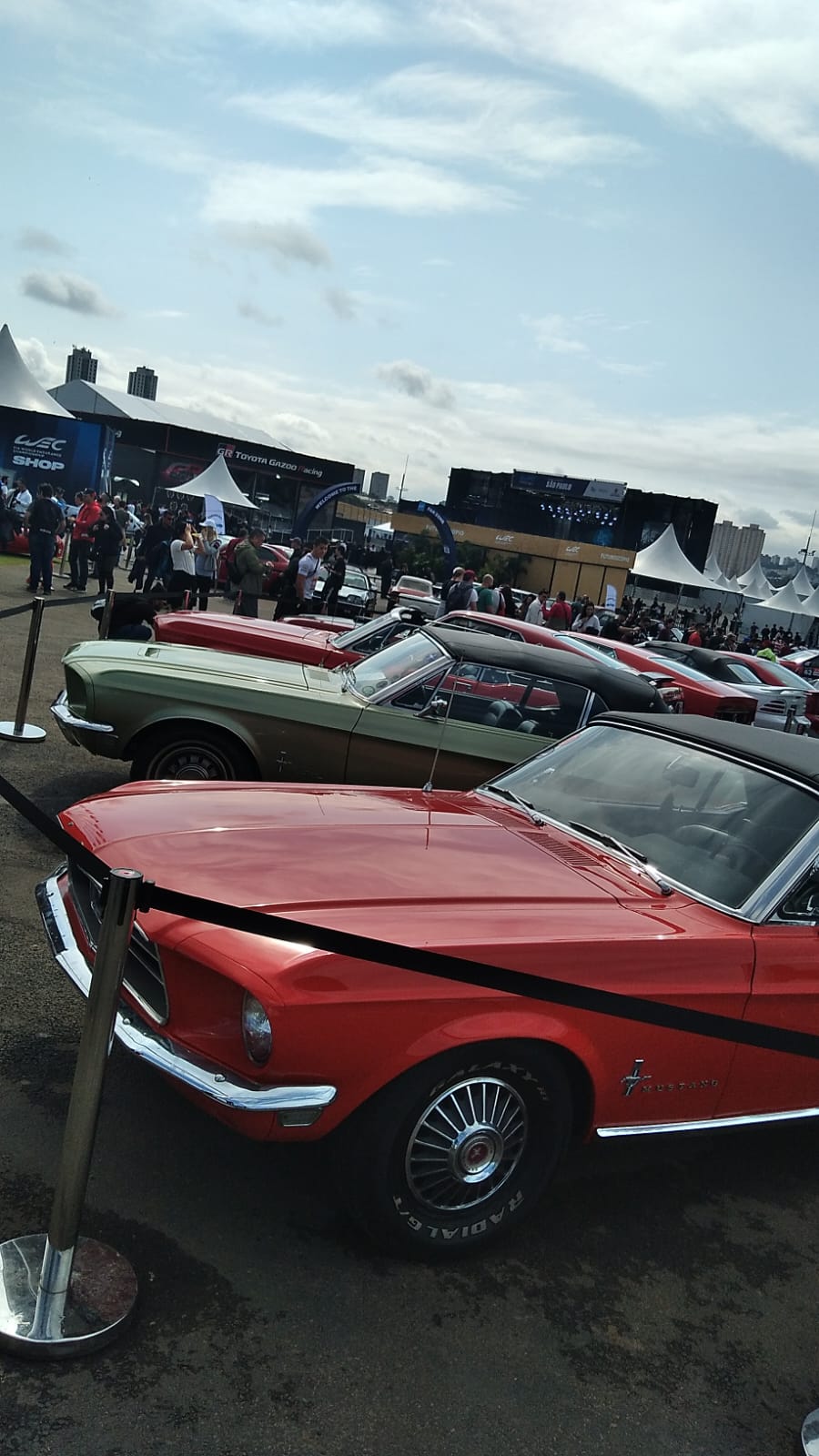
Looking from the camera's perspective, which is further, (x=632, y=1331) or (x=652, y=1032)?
(x=652, y=1032)

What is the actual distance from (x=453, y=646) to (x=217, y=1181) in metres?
4.08

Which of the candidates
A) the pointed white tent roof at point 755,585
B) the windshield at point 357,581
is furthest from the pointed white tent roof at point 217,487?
the pointed white tent roof at point 755,585

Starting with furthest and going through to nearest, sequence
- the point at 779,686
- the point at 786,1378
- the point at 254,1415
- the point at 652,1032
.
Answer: the point at 779,686, the point at 652,1032, the point at 786,1378, the point at 254,1415

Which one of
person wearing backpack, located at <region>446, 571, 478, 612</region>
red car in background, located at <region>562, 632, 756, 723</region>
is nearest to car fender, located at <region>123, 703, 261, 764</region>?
red car in background, located at <region>562, 632, 756, 723</region>

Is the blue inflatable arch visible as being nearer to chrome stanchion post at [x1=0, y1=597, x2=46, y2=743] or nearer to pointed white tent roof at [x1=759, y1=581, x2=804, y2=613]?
pointed white tent roof at [x1=759, y1=581, x2=804, y2=613]

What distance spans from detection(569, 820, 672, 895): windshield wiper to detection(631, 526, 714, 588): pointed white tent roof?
37804 millimetres

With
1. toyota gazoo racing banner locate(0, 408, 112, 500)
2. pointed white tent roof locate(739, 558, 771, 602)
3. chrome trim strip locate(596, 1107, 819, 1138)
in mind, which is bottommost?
chrome trim strip locate(596, 1107, 819, 1138)

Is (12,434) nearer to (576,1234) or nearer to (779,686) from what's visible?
(779,686)

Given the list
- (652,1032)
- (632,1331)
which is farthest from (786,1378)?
(652,1032)

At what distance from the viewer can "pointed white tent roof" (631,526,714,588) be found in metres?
40.8

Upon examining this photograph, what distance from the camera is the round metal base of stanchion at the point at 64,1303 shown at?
7.91 ft

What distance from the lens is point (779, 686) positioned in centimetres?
1822

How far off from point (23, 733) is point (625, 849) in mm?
5363

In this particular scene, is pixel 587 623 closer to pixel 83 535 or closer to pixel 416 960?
pixel 83 535
